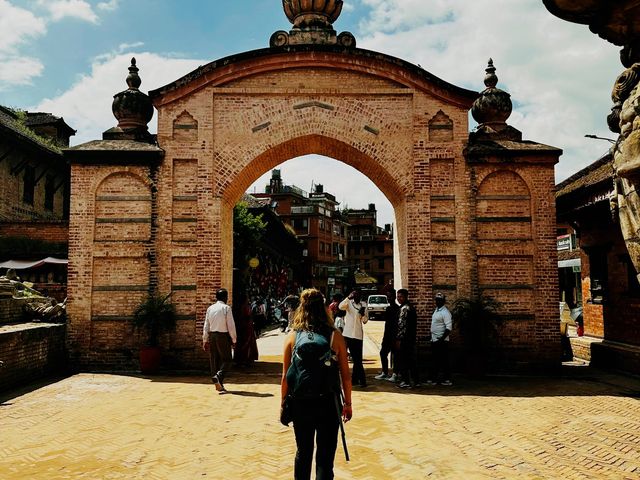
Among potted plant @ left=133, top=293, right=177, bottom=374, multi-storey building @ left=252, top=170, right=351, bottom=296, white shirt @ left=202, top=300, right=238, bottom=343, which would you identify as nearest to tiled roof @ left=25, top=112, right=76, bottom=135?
potted plant @ left=133, top=293, right=177, bottom=374

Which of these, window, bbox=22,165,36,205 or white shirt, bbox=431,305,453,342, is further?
window, bbox=22,165,36,205

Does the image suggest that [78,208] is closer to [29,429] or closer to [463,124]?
[29,429]

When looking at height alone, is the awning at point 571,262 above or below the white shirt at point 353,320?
above

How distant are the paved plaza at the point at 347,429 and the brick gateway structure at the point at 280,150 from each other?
1.96 metres

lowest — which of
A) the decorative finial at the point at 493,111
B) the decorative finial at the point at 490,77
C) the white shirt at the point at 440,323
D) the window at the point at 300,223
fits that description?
the white shirt at the point at 440,323

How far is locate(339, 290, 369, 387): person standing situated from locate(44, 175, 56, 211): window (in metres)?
20.1

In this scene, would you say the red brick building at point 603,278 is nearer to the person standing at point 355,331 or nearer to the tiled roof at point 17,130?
the person standing at point 355,331

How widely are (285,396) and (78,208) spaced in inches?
357

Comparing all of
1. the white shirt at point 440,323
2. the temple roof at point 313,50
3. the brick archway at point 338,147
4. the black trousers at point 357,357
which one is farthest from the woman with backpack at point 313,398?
the temple roof at point 313,50

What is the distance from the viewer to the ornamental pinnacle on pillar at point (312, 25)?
1210 cm

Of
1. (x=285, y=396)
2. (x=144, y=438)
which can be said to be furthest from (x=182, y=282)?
(x=285, y=396)

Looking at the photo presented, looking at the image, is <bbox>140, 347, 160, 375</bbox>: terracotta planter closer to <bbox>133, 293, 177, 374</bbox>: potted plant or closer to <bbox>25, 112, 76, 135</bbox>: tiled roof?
<bbox>133, 293, 177, 374</bbox>: potted plant

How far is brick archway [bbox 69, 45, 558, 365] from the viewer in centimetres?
1104

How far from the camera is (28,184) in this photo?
72.9 feet
